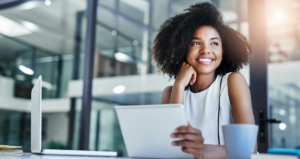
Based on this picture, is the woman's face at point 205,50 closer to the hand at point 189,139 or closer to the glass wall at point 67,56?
the hand at point 189,139

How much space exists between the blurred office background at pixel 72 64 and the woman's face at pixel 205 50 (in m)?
1.35

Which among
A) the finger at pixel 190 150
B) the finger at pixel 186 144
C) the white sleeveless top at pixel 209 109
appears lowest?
the finger at pixel 190 150

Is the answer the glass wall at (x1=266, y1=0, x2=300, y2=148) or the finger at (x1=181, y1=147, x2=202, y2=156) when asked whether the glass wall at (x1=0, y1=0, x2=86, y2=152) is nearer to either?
the glass wall at (x1=266, y1=0, x2=300, y2=148)

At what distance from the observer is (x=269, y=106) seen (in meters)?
2.41

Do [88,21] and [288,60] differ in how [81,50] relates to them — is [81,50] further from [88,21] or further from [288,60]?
[288,60]

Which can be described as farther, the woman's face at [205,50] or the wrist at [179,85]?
the woman's face at [205,50]

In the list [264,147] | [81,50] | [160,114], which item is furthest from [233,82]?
[81,50]

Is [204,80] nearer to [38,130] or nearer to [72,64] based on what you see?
[38,130]

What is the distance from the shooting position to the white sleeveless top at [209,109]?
152 cm

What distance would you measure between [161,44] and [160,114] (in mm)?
1108

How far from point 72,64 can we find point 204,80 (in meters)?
2.54

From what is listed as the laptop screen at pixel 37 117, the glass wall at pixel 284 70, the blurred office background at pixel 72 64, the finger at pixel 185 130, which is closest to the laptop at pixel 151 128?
the finger at pixel 185 130

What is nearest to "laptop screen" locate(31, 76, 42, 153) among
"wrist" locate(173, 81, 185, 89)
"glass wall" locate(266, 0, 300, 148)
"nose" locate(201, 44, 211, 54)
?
"wrist" locate(173, 81, 185, 89)

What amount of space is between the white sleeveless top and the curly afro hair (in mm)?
173
